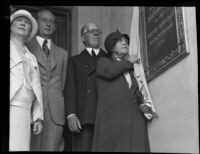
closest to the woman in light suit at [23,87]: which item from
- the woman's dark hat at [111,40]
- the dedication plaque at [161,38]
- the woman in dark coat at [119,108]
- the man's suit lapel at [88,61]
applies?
the man's suit lapel at [88,61]

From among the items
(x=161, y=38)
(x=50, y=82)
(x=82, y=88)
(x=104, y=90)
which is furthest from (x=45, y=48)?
(x=161, y=38)

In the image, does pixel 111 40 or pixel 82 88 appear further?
pixel 111 40

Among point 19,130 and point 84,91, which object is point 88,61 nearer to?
point 84,91

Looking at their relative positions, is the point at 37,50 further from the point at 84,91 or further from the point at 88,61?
the point at 84,91

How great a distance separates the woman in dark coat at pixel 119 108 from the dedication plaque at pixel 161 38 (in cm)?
41

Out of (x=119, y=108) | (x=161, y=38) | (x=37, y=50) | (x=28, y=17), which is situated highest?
(x=28, y=17)

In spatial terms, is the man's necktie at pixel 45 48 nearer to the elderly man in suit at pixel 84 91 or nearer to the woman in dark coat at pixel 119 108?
the elderly man in suit at pixel 84 91

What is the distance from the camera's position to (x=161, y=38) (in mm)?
8922

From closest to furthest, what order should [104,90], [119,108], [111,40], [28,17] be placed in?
1. [119,108]
2. [104,90]
3. [28,17]
4. [111,40]

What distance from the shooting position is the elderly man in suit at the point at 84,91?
27.5 feet

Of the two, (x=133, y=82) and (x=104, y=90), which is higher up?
(x=133, y=82)

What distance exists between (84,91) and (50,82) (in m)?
0.44

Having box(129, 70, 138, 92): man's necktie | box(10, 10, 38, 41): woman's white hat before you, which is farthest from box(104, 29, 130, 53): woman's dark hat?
box(10, 10, 38, 41): woman's white hat

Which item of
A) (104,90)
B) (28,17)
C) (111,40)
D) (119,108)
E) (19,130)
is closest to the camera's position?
(19,130)
